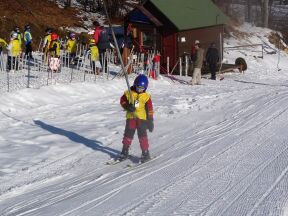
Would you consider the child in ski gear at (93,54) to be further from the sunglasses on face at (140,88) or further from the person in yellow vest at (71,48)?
the sunglasses on face at (140,88)

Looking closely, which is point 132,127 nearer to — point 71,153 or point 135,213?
point 71,153

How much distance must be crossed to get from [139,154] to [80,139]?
1.87 metres

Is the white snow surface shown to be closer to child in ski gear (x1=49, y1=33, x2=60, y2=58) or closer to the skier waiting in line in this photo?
the skier waiting in line

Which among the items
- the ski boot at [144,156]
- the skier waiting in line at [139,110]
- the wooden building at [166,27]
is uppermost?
the wooden building at [166,27]

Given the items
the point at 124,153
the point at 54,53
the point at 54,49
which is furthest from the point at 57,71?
the point at 124,153

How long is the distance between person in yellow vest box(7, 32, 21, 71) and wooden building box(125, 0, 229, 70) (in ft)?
27.5

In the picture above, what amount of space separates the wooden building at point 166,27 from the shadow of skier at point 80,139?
549 inches

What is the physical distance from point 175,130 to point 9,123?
4052 millimetres

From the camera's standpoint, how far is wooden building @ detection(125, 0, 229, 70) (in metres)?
26.4

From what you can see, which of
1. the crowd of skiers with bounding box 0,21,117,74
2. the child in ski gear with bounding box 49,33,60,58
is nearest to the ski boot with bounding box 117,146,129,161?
the crowd of skiers with bounding box 0,21,117,74

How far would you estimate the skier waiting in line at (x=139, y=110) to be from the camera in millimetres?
9625

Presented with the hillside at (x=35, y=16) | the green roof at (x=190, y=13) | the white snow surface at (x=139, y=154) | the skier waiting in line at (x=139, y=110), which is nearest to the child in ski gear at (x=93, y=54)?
the white snow surface at (x=139, y=154)

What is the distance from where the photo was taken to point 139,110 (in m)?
9.70

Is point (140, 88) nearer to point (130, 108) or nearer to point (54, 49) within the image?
point (130, 108)
